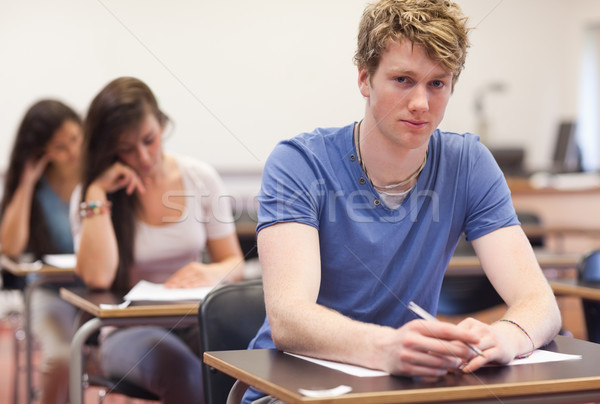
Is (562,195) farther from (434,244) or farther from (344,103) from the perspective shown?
(434,244)

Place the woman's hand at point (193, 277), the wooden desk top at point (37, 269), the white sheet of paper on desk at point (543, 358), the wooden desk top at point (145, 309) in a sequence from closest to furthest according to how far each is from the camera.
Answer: the white sheet of paper on desk at point (543, 358) → the wooden desk top at point (145, 309) → the woman's hand at point (193, 277) → the wooden desk top at point (37, 269)

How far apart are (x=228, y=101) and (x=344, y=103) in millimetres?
4028

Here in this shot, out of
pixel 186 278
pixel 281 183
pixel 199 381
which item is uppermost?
pixel 281 183

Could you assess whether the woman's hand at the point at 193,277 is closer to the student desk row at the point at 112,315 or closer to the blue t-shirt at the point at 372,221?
the student desk row at the point at 112,315

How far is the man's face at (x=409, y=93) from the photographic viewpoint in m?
1.41

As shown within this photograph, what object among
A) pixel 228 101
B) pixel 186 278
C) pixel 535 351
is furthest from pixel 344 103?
pixel 228 101

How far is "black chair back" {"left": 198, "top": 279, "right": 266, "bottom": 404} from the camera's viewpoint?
5.26 feet

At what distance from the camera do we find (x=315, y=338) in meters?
1.20

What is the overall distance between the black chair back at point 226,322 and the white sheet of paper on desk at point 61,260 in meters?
1.20

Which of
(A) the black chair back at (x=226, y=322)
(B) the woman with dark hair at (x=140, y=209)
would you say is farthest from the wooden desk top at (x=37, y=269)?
(A) the black chair back at (x=226, y=322)

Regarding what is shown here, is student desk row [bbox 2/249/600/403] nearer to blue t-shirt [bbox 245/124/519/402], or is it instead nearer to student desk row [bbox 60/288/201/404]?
student desk row [bbox 60/288/201/404]

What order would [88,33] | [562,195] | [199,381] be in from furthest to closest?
1. [88,33]
2. [562,195]
3. [199,381]

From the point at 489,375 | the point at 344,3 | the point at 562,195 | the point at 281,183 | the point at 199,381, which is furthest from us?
the point at 562,195

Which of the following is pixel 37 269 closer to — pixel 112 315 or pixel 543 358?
pixel 112 315
